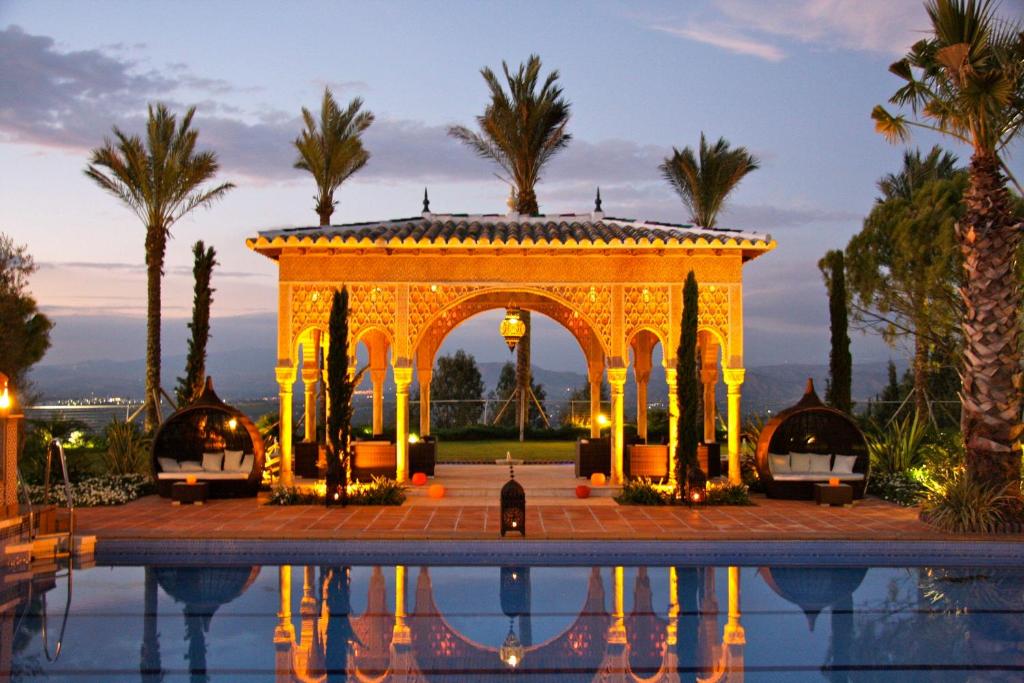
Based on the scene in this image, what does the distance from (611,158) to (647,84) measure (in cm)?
298

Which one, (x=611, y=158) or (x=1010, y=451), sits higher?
(x=611, y=158)

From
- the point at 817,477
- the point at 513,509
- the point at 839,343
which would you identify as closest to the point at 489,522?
the point at 513,509

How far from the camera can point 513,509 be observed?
9.05 metres

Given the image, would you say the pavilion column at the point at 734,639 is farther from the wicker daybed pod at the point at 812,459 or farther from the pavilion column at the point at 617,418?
the pavilion column at the point at 617,418

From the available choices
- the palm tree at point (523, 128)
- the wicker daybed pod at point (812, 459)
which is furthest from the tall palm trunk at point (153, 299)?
the wicker daybed pod at point (812, 459)

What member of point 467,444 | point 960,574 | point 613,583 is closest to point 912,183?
point 467,444

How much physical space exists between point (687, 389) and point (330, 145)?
417 inches

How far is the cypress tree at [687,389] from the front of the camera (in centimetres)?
1111

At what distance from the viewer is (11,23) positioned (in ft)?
41.8

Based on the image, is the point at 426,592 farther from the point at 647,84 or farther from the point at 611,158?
the point at 611,158

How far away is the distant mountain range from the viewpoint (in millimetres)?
20658

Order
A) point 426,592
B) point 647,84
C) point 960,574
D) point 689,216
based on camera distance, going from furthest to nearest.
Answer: point 689,216, point 647,84, point 960,574, point 426,592

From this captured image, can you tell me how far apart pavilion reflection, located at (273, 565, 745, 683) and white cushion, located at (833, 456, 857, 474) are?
4.45 m

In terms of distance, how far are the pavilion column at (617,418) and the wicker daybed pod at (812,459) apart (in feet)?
6.44
